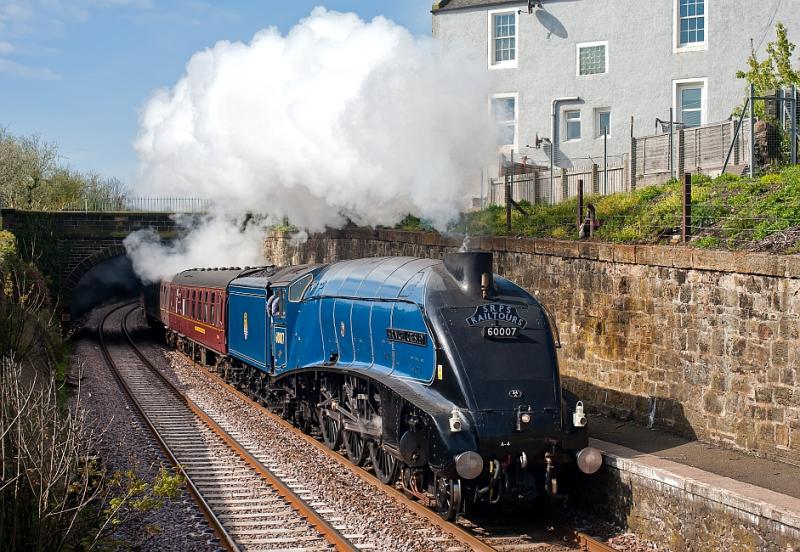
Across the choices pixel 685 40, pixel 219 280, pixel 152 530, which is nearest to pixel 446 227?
pixel 152 530

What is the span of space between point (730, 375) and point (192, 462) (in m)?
7.24

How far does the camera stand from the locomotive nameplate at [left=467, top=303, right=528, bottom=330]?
975 cm

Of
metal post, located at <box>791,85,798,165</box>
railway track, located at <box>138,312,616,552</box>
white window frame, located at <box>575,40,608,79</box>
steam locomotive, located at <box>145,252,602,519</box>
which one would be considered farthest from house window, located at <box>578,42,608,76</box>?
railway track, located at <box>138,312,616,552</box>

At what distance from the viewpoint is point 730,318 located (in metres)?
11.0

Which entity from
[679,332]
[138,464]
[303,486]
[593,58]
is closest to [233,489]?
[303,486]

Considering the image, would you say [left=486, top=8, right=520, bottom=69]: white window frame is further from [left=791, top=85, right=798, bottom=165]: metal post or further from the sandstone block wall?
the sandstone block wall

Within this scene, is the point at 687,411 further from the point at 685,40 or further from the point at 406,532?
the point at 685,40

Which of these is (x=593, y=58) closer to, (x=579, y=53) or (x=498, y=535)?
(x=579, y=53)

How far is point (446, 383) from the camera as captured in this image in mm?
9539

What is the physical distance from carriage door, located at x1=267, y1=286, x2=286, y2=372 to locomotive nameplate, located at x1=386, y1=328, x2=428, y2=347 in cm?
480

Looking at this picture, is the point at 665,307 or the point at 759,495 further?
the point at 665,307

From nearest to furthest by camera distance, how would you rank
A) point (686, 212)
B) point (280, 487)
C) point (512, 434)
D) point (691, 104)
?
point (512, 434), point (280, 487), point (686, 212), point (691, 104)

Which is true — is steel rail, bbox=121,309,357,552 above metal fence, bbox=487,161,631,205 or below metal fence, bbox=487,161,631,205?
below

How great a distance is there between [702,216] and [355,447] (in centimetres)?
569
